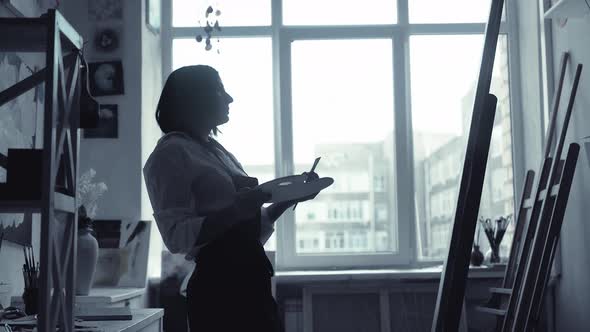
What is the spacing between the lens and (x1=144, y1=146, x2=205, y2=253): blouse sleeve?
1742mm

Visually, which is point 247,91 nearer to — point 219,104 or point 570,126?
point 570,126

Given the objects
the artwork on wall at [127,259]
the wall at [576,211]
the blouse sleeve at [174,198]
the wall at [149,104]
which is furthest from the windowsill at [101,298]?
the wall at [576,211]

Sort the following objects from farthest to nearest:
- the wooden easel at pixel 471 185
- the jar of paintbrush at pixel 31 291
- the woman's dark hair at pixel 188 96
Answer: the jar of paintbrush at pixel 31 291
the woman's dark hair at pixel 188 96
the wooden easel at pixel 471 185

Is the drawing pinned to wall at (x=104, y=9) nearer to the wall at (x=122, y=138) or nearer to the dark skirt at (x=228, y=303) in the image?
the wall at (x=122, y=138)

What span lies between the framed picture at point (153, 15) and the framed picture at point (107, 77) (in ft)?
1.00

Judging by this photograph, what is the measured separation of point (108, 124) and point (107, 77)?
25 cm

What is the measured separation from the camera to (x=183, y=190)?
5.85 feet

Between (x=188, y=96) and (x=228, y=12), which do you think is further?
(x=228, y=12)

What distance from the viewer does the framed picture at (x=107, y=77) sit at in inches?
162

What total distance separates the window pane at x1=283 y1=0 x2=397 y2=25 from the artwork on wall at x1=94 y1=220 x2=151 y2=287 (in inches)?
63.8

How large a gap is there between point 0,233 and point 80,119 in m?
1.08

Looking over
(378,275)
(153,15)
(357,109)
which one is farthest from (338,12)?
(378,275)

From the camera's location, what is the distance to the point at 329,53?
15.7ft

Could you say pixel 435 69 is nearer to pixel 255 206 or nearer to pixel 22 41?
pixel 255 206
